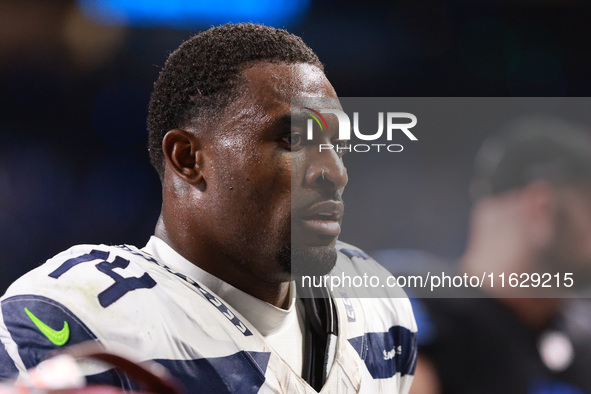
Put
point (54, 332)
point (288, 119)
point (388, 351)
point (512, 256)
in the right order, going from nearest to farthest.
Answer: point (54, 332) < point (288, 119) < point (388, 351) < point (512, 256)

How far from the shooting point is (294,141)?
103 cm

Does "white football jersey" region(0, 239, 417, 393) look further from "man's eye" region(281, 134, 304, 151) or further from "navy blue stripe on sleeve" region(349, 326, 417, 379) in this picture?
"man's eye" region(281, 134, 304, 151)

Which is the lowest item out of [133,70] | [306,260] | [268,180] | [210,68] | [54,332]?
[54,332]

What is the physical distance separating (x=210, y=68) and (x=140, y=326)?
435 millimetres

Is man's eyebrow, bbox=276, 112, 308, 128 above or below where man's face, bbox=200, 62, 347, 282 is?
above

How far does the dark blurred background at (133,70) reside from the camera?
2.10 m

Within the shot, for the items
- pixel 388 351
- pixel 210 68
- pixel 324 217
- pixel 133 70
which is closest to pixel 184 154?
pixel 210 68

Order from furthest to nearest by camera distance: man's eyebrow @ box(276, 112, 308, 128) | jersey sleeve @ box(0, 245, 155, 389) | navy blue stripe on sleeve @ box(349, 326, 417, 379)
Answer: navy blue stripe on sleeve @ box(349, 326, 417, 379) → man's eyebrow @ box(276, 112, 308, 128) → jersey sleeve @ box(0, 245, 155, 389)

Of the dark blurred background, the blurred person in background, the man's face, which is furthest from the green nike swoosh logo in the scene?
the dark blurred background

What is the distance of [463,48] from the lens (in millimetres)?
2139

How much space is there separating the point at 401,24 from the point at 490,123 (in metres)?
0.86

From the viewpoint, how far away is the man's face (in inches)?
39.9

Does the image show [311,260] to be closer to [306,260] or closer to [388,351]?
[306,260]

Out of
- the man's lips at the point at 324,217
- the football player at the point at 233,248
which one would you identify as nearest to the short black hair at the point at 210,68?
the football player at the point at 233,248
